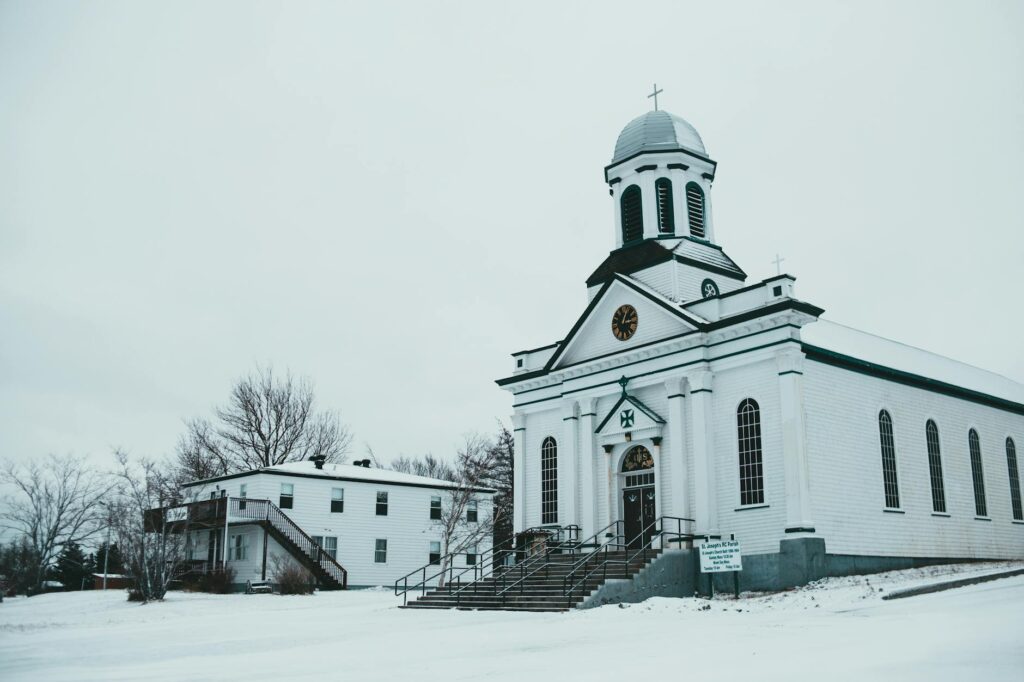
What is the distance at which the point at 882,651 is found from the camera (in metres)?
11.2

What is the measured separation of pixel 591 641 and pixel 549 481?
54.7 feet

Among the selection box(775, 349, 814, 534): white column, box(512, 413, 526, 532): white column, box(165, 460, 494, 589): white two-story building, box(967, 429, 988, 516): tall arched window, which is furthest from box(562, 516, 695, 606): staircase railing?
box(165, 460, 494, 589): white two-story building

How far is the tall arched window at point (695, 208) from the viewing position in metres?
31.2

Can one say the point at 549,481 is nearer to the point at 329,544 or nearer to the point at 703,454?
the point at 703,454

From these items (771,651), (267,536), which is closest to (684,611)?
(771,651)

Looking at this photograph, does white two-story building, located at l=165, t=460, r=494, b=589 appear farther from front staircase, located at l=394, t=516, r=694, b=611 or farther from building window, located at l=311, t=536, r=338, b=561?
front staircase, located at l=394, t=516, r=694, b=611

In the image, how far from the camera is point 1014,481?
106 ft

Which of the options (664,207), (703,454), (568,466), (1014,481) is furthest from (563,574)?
(1014,481)

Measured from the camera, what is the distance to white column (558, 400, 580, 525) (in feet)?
97.2

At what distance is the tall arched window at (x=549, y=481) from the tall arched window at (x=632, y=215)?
7399 mm

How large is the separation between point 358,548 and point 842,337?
24.0 metres

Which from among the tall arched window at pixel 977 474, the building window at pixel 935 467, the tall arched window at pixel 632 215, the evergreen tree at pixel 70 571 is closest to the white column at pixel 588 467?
the tall arched window at pixel 632 215

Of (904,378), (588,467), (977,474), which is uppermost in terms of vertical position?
(904,378)

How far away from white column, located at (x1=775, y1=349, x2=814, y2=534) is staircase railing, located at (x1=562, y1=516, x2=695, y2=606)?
3.08m
